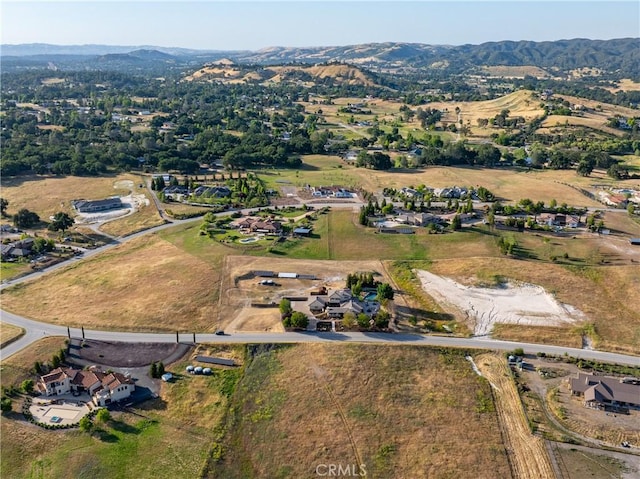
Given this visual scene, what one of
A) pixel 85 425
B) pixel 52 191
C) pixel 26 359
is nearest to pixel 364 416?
pixel 85 425

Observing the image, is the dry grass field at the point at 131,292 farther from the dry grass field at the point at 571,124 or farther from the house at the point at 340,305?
the dry grass field at the point at 571,124

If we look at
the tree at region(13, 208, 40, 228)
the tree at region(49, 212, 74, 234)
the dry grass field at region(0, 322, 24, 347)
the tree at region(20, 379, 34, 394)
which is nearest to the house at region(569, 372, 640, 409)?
the tree at region(20, 379, 34, 394)

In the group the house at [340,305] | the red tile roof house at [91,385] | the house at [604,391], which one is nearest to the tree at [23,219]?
the red tile roof house at [91,385]

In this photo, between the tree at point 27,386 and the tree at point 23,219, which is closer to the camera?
the tree at point 27,386

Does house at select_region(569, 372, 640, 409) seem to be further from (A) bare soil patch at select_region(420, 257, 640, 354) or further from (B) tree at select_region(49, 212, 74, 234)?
(B) tree at select_region(49, 212, 74, 234)

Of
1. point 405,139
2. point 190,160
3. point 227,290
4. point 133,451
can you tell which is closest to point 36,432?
point 133,451

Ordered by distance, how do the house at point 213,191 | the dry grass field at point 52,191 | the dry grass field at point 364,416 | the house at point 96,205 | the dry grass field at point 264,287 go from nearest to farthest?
the dry grass field at point 364,416, the dry grass field at point 264,287, the house at point 96,205, the dry grass field at point 52,191, the house at point 213,191

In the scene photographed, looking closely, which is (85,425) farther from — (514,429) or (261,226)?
(261,226)
